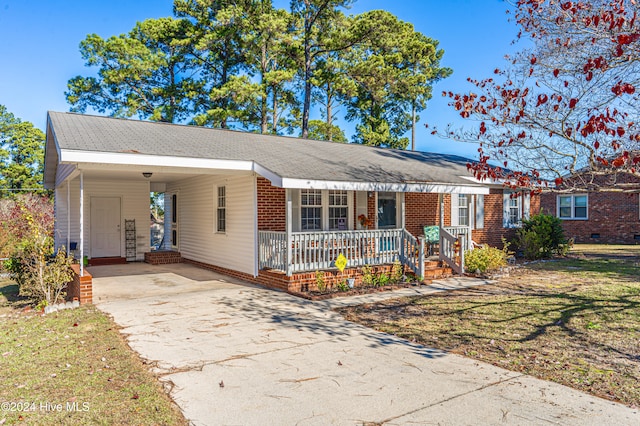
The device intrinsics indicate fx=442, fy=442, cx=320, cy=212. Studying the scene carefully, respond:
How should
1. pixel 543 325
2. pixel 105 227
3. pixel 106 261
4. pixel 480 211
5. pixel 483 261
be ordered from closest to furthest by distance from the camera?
pixel 543 325 → pixel 483 261 → pixel 106 261 → pixel 105 227 → pixel 480 211

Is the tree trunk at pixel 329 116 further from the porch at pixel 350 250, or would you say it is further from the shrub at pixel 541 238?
the porch at pixel 350 250

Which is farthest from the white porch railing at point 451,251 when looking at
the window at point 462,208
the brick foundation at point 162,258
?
the brick foundation at point 162,258

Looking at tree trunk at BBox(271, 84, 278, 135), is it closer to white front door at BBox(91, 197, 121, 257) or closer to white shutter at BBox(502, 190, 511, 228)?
white front door at BBox(91, 197, 121, 257)

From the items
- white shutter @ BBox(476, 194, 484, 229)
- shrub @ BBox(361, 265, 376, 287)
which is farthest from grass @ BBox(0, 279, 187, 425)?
white shutter @ BBox(476, 194, 484, 229)

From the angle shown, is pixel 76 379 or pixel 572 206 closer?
pixel 76 379

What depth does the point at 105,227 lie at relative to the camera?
15.2 m

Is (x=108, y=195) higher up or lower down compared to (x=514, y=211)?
higher up

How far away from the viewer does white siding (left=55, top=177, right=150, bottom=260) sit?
48.1 ft

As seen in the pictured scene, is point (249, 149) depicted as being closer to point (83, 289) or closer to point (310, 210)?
point (310, 210)

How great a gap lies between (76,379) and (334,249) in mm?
6829

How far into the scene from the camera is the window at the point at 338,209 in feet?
41.8

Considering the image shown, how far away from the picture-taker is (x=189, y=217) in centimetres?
1546

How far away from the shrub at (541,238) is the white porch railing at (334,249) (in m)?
6.89

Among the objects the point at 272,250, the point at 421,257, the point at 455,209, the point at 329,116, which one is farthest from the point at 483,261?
the point at 329,116
